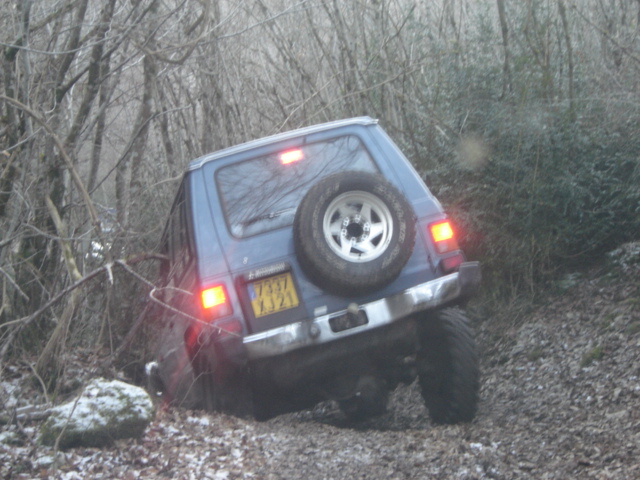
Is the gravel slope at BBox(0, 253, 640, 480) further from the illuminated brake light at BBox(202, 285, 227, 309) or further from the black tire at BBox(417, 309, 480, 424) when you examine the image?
the illuminated brake light at BBox(202, 285, 227, 309)

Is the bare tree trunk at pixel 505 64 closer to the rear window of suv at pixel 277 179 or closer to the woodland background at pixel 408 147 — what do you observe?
the woodland background at pixel 408 147

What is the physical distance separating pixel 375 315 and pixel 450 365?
662 mm

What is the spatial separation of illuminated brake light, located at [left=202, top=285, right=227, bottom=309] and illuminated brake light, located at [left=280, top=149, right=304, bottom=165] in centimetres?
99

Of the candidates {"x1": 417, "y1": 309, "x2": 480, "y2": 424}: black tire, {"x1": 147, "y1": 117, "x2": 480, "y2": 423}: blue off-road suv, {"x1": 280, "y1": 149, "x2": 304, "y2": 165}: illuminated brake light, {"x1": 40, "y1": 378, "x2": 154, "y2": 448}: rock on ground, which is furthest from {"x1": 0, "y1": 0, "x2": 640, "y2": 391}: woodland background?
{"x1": 417, "y1": 309, "x2": 480, "y2": 424}: black tire

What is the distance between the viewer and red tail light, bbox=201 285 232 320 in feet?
16.4

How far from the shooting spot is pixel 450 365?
5297mm

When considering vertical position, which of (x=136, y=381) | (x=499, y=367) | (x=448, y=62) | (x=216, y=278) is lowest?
(x=499, y=367)

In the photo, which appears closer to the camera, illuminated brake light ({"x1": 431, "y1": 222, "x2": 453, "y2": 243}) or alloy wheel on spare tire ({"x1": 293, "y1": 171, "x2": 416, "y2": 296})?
alloy wheel on spare tire ({"x1": 293, "y1": 171, "x2": 416, "y2": 296})

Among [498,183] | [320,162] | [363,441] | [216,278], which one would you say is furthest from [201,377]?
[498,183]

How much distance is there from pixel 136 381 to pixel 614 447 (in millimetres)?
4347

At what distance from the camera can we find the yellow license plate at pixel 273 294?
199 inches

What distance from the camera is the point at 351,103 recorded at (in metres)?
11.0

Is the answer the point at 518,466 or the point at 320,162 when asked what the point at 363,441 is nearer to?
the point at 518,466

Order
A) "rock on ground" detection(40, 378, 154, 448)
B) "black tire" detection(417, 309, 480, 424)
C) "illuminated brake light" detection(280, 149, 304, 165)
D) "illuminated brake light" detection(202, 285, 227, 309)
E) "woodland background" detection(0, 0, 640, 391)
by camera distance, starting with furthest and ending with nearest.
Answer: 1. "woodland background" detection(0, 0, 640, 391)
2. "illuminated brake light" detection(280, 149, 304, 165)
3. "black tire" detection(417, 309, 480, 424)
4. "illuminated brake light" detection(202, 285, 227, 309)
5. "rock on ground" detection(40, 378, 154, 448)
